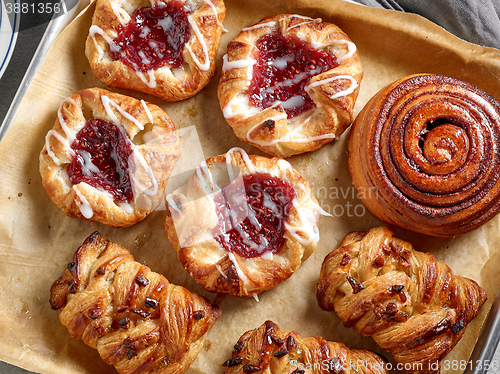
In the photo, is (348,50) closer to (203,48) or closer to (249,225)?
(203,48)

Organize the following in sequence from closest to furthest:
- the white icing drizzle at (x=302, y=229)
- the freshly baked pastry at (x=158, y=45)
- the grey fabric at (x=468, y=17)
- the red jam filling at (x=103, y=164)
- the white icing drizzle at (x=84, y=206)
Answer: the white icing drizzle at (x=302, y=229) < the white icing drizzle at (x=84, y=206) < the red jam filling at (x=103, y=164) < the freshly baked pastry at (x=158, y=45) < the grey fabric at (x=468, y=17)

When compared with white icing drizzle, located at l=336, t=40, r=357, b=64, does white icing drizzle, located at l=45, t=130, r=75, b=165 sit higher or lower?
lower

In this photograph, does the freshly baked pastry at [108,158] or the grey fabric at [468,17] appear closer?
the freshly baked pastry at [108,158]

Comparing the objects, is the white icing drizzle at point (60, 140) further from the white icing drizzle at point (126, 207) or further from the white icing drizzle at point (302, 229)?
the white icing drizzle at point (302, 229)

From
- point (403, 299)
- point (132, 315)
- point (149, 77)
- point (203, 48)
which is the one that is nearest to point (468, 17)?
point (203, 48)

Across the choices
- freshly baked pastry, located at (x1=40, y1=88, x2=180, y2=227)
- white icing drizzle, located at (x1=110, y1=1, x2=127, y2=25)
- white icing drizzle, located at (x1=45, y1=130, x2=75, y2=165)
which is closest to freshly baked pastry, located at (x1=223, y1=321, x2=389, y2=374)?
freshly baked pastry, located at (x1=40, y1=88, x2=180, y2=227)

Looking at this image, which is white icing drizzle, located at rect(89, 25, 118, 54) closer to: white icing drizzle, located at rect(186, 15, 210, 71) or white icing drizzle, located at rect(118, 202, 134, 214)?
white icing drizzle, located at rect(186, 15, 210, 71)

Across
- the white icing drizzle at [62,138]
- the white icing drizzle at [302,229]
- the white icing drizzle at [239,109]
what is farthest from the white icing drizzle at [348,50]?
the white icing drizzle at [62,138]
